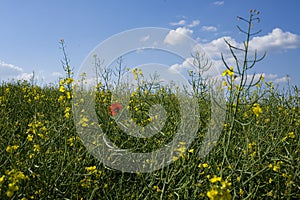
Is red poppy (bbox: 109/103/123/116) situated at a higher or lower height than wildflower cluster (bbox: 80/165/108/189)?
higher

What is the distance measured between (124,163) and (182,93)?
6.95ft

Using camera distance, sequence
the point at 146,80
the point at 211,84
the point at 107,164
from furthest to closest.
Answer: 1. the point at 146,80
2. the point at 211,84
3. the point at 107,164

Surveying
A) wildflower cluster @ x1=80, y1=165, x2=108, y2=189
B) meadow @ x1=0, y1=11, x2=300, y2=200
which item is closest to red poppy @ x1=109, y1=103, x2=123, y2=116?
meadow @ x1=0, y1=11, x2=300, y2=200

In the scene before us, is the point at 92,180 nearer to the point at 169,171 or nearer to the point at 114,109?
the point at 169,171

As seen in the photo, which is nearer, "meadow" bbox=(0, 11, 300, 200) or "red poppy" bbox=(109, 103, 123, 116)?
"meadow" bbox=(0, 11, 300, 200)

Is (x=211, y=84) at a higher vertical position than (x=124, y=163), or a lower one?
higher

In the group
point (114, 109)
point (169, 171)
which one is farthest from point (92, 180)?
point (114, 109)

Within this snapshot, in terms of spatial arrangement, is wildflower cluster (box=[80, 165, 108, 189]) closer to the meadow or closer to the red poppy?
the meadow

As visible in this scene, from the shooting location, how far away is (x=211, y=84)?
3689 mm

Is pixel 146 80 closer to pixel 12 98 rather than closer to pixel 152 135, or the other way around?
pixel 152 135

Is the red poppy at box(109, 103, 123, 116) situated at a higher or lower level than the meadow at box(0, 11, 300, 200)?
higher

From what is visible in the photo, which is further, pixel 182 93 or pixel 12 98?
pixel 12 98

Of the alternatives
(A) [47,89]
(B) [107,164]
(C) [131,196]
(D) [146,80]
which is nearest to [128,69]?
(D) [146,80]

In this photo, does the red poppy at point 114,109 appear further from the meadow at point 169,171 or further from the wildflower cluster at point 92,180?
the wildflower cluster at point 92,180
